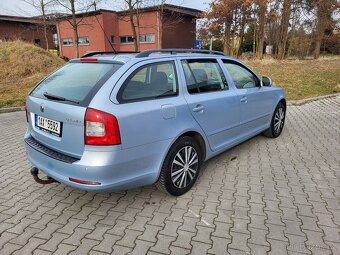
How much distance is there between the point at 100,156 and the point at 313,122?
581cm

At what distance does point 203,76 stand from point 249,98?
1.08 m

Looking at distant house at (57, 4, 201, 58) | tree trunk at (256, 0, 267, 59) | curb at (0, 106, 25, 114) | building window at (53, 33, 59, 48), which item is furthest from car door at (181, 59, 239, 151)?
building window at (53, 33, 59, 48)

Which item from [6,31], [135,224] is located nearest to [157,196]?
[135,224]

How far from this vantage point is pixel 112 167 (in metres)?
2.58

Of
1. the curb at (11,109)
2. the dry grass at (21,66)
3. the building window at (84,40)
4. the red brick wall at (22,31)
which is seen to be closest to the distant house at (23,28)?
the red brick wall at (22,31)

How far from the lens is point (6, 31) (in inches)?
1284

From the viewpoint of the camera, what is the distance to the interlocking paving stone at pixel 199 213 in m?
2.54

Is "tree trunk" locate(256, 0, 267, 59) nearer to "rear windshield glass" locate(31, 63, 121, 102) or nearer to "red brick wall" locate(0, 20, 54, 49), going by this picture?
"rear windshield glass" locate(31, 63, 121, 102)

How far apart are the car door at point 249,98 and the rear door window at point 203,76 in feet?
0.90

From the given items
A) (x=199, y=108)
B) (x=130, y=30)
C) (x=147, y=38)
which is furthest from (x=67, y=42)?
(x=199, y=108)

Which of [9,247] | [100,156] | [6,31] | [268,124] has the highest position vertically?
[6,31]

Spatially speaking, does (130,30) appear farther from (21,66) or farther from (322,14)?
(322,14)

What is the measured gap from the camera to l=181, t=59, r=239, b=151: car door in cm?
338

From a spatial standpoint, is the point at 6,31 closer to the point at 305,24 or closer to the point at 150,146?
the point at 305,24
